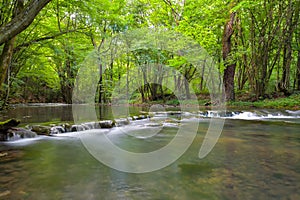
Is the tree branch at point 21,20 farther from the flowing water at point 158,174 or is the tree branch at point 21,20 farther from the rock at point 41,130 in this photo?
the rock at point 41,130

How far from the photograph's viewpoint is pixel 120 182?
2916 millimetres

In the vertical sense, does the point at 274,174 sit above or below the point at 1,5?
below

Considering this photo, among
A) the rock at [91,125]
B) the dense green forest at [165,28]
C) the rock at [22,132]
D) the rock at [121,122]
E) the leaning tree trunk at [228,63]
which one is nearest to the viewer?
the rock at [22,132]

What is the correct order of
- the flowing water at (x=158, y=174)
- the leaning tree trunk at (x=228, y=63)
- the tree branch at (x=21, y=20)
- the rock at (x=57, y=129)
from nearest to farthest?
the flowing water at (x=158, y=174), the tree branch at (x=21, y=20), the rock at (x=57, y=129), the leaning tree trunk at (x=228, y=63)

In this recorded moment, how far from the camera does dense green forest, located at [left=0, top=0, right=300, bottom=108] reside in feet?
25.2

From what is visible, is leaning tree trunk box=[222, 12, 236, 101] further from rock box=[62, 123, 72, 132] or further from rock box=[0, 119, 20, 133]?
rock box=[0, 119, 20, 133]

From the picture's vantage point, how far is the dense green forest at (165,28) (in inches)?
302

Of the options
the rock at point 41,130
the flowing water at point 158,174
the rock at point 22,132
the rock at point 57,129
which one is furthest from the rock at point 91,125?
the flowing water at point 158,174

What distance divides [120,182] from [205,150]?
212cm

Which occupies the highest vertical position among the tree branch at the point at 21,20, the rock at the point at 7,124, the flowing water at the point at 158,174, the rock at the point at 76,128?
the tree branch at the point at 21,20

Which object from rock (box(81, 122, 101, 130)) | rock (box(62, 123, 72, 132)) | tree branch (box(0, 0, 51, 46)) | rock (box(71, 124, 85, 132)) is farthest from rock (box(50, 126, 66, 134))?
tree branch (box(0, 0, 51, 46))

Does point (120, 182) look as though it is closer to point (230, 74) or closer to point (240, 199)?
point (240, 199)

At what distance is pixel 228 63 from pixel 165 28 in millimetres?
5432

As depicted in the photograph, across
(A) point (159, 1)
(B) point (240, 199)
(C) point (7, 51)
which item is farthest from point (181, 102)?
(B) point (240, 199)
